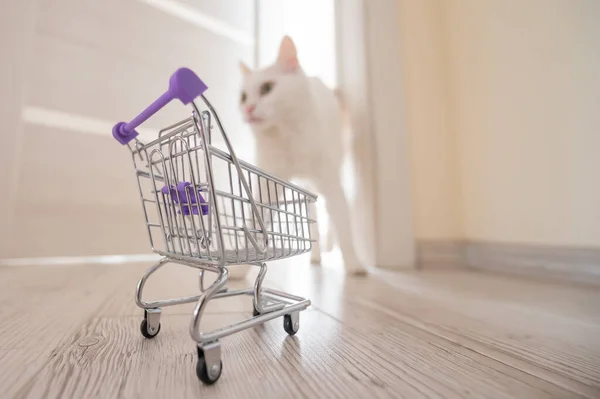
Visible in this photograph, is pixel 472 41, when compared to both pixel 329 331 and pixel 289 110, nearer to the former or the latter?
pixel 289 110

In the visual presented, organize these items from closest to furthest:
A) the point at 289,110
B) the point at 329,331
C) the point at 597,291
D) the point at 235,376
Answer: the point at 235,376
the point at 329,331
the point at 597,291
the point at 289,110

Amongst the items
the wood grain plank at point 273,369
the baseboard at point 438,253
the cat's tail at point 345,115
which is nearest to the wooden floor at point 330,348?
the wood grain plank at point 273,369

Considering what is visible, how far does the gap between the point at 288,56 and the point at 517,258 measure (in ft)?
3.49

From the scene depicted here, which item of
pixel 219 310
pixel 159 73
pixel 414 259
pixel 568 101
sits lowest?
pixel 414 259

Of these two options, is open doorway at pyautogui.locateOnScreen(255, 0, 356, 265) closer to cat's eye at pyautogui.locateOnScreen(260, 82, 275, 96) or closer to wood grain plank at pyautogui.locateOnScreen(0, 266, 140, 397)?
cat's eye at pyautogui.locateOnScreen(260, 82, 275, 96)

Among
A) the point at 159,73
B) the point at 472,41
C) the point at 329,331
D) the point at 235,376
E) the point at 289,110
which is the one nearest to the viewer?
the point at 235,376

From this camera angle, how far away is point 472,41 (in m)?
1.20

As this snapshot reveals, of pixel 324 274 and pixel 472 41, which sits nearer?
pixel 324 274

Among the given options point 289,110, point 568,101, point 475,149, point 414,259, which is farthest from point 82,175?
point 568,101

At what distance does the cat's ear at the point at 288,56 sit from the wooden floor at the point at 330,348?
74 cm

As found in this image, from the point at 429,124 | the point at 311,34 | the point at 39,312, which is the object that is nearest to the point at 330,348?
the point at 39,312

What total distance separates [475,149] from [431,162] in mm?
175

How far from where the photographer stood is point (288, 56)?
1.00 metres

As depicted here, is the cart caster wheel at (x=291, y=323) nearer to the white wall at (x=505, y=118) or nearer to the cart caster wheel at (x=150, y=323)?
the cart caster wheel at (x=150, y=323)
